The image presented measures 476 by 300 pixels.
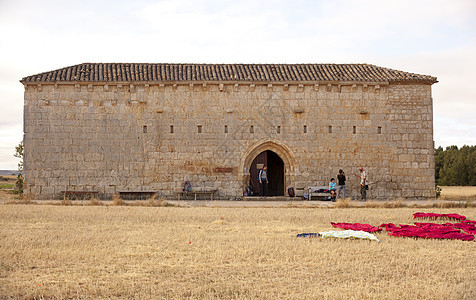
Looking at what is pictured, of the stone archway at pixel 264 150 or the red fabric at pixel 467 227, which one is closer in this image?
the red fabric at pixel 467 227

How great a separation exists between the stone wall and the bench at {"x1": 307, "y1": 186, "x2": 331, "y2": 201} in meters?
0.31

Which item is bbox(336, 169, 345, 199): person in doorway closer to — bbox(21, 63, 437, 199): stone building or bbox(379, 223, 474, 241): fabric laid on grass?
bbox(21, 63, 437, 199): stone building

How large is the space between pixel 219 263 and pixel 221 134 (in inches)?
503

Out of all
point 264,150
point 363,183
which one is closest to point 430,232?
point 363,183

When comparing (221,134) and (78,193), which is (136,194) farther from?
(221,134)

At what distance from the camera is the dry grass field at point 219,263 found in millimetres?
5363

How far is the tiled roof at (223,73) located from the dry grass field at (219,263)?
31.9 feet

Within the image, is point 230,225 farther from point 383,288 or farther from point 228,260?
point 383,288

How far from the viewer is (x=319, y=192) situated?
747 inches

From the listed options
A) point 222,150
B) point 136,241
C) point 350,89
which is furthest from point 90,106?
point 136,241

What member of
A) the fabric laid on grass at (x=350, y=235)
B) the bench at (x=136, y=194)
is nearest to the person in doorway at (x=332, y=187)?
the bench at (x=136, y=194)

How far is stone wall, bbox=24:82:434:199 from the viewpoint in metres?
18.9

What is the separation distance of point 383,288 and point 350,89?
14.9m

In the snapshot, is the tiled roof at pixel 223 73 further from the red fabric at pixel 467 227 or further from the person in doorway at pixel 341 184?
the red fabric at pixel 467 227
